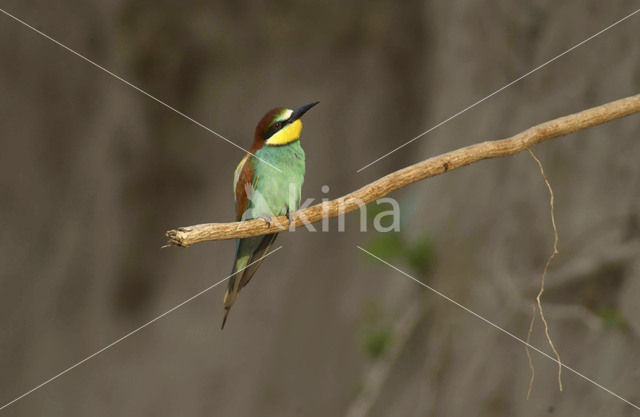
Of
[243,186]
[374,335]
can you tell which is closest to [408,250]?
[374,335]

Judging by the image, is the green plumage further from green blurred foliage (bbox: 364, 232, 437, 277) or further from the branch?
green blurred foliage (bbox: 364, 232, 437, 277)

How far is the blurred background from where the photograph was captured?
136cm

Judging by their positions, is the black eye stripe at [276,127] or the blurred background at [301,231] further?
the blurred background at [301,231]

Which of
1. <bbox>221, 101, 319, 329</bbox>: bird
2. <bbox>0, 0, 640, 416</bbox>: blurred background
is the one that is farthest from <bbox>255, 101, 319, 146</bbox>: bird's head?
<bbox>0, 0, 640, 416</bbox>: blurred background

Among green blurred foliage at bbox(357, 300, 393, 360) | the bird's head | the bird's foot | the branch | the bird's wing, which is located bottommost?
green blurred foliage at bbox(357, 300, 393, 360)

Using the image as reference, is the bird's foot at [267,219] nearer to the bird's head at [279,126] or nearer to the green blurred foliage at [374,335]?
the bird's head at [279,126]

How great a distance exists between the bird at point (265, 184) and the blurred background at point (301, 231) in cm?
52

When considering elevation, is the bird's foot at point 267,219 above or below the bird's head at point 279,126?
below

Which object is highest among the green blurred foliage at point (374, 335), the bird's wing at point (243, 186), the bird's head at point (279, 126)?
the bird's head at point (279, 126)

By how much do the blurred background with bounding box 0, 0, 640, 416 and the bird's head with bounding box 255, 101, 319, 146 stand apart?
594mm

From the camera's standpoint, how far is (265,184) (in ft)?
2.81

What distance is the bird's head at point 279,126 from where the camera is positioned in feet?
2.64

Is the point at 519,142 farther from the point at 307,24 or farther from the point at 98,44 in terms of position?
the point at 98,44

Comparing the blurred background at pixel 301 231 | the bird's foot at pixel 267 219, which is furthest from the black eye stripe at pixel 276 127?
the blurred background at pixel 301 231
